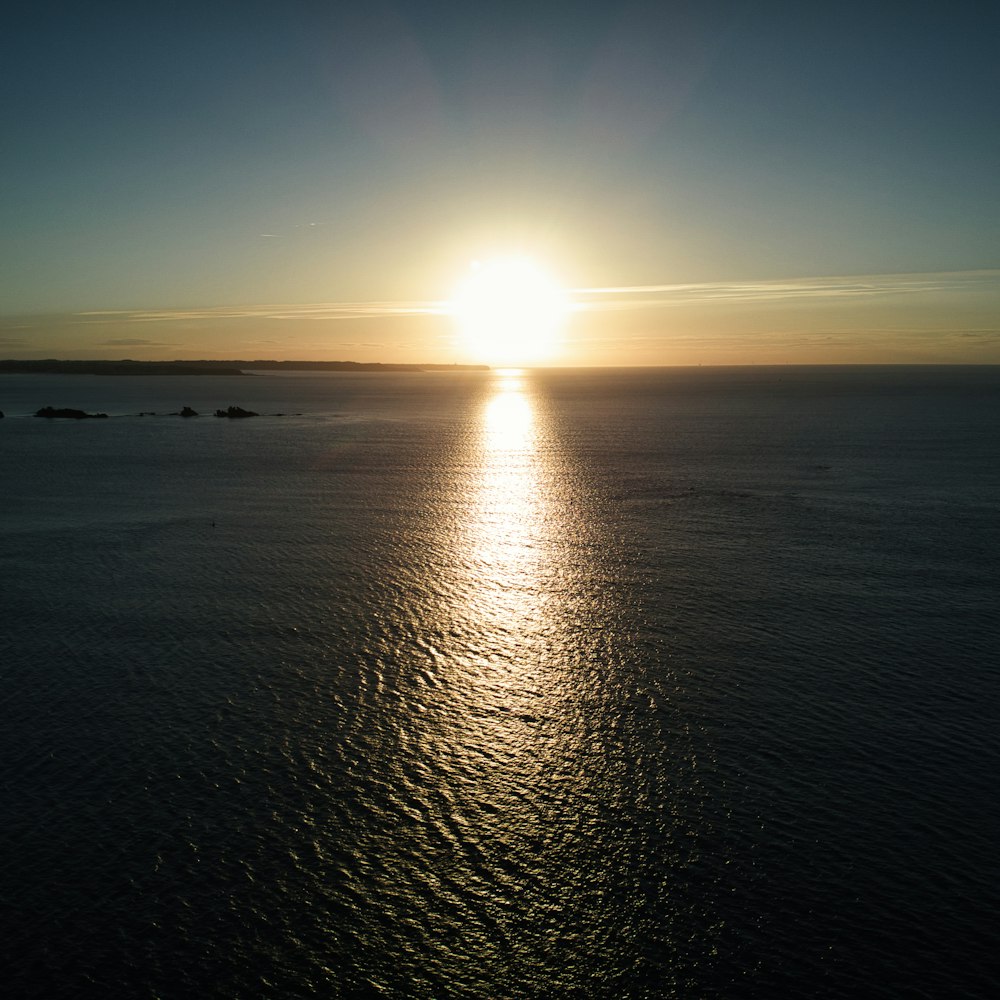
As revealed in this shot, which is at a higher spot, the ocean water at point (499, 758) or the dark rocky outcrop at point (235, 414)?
the dark rocky outcrop at point (235, 414)

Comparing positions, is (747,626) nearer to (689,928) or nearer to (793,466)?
(689,928)

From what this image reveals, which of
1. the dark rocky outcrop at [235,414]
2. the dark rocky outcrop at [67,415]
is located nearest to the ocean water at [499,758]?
the dark rocky outcrop at [235,414]

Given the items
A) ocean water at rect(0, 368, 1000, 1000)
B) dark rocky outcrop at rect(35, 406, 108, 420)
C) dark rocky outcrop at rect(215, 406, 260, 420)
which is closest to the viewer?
ocean water at rect(0, 368, 1000, 1000)

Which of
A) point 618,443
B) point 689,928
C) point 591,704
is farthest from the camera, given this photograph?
point 618,443

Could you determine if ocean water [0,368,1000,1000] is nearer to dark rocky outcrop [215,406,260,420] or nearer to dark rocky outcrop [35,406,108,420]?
dark rocky outcrop [215,406,260,420]

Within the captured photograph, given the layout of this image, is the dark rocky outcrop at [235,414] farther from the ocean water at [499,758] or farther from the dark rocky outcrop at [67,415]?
the ocean water at [499,758]

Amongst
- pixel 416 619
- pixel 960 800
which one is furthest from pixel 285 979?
pixel 416 619

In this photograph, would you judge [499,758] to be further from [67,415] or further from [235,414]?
[67,415]

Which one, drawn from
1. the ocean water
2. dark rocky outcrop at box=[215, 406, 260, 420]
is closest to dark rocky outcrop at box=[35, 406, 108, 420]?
dark rocky outcrop at box=[215, 406, 260, 420]
